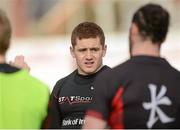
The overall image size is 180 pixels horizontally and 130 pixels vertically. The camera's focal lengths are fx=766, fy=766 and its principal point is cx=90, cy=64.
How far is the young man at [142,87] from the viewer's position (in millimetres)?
3854

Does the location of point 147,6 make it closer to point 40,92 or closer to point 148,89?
point 148,89

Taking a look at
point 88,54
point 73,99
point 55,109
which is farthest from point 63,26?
point 55,109

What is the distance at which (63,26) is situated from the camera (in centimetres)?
1454

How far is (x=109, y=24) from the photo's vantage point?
1409cm

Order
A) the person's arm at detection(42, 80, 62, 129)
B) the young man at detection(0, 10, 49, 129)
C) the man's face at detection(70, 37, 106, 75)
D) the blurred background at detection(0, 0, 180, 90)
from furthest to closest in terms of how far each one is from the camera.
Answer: the blurred background at detection(0, 0, 180, 90) < the man's face at detection(70, 37, 106, 75) < the person's arm at detection(42, 80, 62, 129) < the young man at detection(0, 10, 49, 129)

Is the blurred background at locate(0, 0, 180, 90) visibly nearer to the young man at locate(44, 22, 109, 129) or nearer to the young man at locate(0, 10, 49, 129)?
the young man at locate(44, 22, 109, 129)

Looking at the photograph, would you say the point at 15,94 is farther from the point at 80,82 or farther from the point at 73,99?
the point at 80,82

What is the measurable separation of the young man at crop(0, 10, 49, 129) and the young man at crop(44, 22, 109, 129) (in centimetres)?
112

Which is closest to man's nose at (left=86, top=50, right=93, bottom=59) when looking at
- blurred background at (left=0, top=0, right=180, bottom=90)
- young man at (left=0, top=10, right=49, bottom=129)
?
young man at (left=0, top=10, right=49, bottom=129)

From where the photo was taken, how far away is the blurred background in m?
13.3

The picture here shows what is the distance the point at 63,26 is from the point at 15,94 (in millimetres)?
10600

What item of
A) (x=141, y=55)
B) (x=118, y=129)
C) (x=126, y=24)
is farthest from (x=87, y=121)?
(x=126, y=24)

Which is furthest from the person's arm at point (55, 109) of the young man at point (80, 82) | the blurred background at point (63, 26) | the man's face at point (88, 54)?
the blurred background at point (63, 26)

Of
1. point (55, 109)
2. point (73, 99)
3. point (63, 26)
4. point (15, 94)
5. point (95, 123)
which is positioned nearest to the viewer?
point (95, 123)
